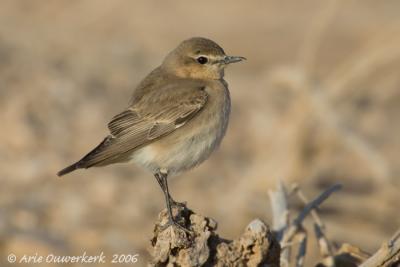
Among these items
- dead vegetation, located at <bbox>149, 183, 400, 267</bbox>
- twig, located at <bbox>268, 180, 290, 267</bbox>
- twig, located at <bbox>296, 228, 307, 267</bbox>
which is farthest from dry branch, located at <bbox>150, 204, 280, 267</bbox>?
twig, located at <bbox>268, 180, 290, 267</bbox>

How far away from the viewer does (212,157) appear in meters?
13.1

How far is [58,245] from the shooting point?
10.3m

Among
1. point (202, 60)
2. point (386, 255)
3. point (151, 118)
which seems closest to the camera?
point (386, 255)

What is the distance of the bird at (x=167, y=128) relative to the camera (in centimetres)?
732

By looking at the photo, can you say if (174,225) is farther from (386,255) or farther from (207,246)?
(386,255)

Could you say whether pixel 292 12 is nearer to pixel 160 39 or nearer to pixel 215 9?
pixel 215 9

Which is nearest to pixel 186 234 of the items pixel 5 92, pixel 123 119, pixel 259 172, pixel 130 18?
pixel 123 119

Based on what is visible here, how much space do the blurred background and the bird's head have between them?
8.36 ft

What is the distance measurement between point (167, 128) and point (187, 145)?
270mm

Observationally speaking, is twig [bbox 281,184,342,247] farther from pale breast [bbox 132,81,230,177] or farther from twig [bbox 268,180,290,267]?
pale breast [bbox 132,81,230,177]

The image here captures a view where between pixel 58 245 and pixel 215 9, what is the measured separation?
10.4 meters

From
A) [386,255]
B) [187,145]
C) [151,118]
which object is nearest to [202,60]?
[151,118]
